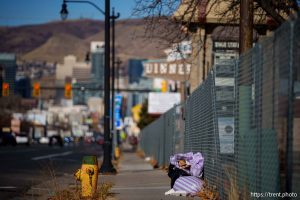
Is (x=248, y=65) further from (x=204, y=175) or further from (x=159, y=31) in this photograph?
(x=159, y=31)

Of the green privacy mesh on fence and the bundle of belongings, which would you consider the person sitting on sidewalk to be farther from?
the green privacy mesh on fence

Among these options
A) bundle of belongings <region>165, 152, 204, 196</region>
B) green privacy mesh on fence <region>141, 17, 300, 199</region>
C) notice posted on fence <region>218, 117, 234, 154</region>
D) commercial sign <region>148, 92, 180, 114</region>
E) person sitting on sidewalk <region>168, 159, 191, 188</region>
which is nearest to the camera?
green privacy mesh on fence <region>141, 17, 300, 199</region>

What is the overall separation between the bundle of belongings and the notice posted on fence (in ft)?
4.74

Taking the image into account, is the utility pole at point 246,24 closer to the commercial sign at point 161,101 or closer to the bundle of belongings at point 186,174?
the bundle of belongings at point 186,174

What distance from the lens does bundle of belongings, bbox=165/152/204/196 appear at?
542 inches

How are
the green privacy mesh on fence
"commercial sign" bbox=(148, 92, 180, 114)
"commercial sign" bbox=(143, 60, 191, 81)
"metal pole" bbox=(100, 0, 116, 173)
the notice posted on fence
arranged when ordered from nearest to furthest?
the green privacy mesh on fence < the notice posted on fence < "metal pole" bbox=(100, 0, 116, 173) < "commercial sign" bbox=(143, 60, 191, 81) < "commercial sign" bbox=(148, 92, 180, 114)

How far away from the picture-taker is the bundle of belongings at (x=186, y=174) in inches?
542

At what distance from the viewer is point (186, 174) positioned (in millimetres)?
14094

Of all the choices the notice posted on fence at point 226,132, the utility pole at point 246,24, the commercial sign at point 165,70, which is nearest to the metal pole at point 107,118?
the utility pole at point 246,24

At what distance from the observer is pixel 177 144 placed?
74.8ft

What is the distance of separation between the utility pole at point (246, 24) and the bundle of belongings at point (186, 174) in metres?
2.28

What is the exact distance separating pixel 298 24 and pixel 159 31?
1131cm

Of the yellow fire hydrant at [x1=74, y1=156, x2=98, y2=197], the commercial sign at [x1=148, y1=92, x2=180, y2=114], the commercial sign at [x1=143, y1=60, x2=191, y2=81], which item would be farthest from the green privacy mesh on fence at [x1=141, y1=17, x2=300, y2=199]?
the commercial sign at [x1=148, y1=92, x2=180, y2=114]

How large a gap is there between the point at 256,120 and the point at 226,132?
3.20 m
